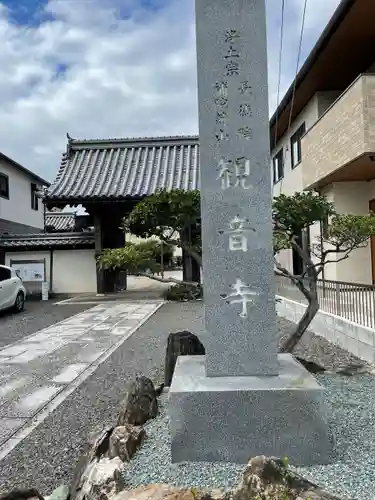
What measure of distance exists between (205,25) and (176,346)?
3.23 metres

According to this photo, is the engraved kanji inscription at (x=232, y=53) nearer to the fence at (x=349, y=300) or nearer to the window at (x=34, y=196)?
the fence at (x=349, y=300)

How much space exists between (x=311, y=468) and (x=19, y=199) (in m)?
21.6

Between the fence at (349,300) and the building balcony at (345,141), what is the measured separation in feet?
10.6

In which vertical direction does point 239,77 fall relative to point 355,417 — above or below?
above

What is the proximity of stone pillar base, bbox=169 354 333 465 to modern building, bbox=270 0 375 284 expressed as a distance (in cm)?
458

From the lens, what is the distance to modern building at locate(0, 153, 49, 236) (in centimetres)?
2002

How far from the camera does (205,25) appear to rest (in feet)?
11.6

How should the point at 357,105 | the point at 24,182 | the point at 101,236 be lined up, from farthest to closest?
1. the point at 24,182
2. the point at 101,236
3. the point at 357,105

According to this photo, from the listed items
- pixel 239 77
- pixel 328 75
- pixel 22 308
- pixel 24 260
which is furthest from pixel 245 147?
pixel 24 260

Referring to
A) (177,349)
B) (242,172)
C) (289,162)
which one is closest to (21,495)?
(177,349)

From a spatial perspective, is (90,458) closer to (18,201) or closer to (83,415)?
(83,415)

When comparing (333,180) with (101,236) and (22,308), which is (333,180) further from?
(22,308)

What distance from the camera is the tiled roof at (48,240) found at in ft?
54.4

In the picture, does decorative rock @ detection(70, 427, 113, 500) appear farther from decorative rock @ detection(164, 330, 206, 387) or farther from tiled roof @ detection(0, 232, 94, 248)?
tiled roof @ detection(0, 232, 94, 248)
